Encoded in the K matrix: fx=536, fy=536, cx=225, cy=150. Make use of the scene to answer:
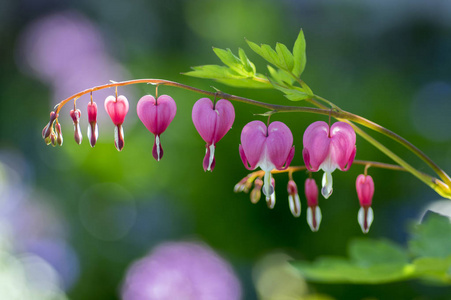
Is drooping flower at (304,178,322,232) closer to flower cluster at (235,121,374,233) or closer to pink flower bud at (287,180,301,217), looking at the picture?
pink flower bud at (287,180,301,217)

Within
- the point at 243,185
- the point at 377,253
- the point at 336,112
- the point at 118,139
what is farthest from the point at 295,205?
the point at 377,253

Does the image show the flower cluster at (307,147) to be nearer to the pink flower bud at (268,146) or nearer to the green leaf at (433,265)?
the pink flower bud at (268,146)

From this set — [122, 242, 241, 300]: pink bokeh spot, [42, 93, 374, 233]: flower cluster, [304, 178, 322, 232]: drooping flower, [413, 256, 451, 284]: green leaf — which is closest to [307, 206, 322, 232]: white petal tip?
[304, 178, 322, 232]: drooping flower

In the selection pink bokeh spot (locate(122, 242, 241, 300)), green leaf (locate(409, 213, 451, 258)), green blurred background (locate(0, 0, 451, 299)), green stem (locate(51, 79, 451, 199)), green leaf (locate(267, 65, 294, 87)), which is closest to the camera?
green stem (locate(51, 79, 451, 199))

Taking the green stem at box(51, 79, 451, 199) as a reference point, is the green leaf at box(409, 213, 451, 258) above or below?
below

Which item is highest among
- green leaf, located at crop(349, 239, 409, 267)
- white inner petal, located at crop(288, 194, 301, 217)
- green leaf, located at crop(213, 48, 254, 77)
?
green leaf, located at crop(213, 48, 254, 77)

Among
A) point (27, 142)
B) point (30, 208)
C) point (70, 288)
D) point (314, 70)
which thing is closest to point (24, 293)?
point (70, 288)

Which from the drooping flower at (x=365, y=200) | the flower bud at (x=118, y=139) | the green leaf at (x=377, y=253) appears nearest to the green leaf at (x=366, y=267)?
the green leaf at (x=377, y=253)

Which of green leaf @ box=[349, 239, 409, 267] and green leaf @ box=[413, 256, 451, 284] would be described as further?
green leaf @ box=[349, 239, 409, 267]

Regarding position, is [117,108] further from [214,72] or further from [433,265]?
[433,265]
